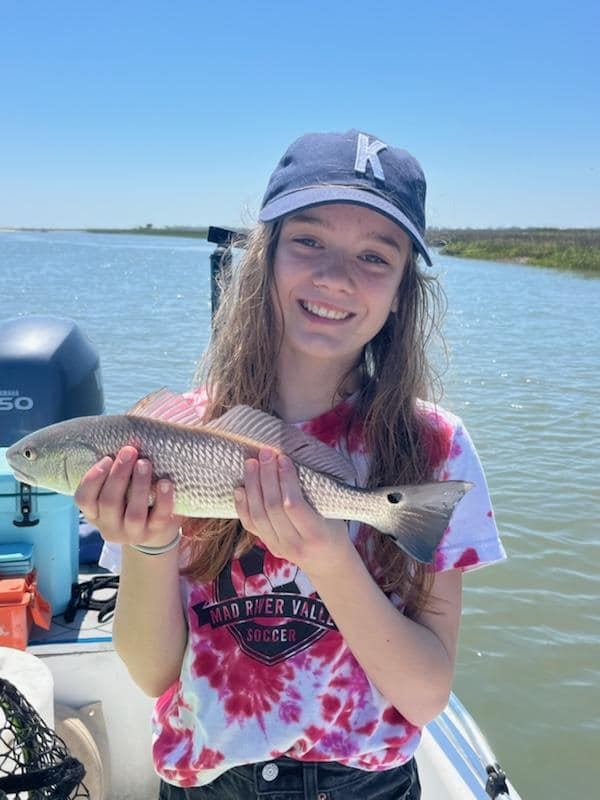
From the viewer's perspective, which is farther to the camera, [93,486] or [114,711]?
[114,711]

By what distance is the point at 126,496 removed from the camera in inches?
70.7

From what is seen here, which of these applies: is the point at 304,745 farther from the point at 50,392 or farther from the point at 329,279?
the point at 50,392

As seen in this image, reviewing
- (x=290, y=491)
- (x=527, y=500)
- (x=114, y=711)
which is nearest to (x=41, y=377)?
(x=114, y=711)

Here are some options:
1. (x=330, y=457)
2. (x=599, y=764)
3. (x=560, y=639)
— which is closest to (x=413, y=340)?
(x=330, y=457)

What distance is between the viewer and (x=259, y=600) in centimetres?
196

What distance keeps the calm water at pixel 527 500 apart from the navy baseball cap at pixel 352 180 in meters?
0.41

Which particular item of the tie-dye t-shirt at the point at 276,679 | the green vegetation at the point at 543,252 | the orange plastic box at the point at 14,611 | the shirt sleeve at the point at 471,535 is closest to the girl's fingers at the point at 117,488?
the tie-dye t-shirt at the point at 276,679

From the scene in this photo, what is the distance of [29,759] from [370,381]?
1.36 metres

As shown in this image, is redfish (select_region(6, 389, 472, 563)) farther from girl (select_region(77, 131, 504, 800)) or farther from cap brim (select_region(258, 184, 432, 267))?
cap brim (select_region(258, 184, 432, 267))

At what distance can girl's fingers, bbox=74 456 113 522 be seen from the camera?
1.78 metres

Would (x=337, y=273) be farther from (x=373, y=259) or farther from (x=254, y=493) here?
(x=254, y=493)

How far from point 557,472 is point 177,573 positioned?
833 cm

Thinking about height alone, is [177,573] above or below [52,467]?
below

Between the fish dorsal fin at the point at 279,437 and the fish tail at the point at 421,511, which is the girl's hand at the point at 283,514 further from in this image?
the fish tail at the point at 421,511
